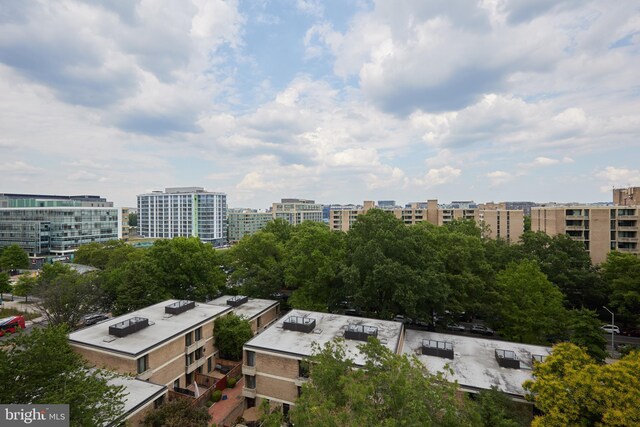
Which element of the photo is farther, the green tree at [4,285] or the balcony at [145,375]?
the green tree at [4,285]

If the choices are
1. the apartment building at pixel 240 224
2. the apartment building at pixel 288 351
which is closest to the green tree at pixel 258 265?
the apartment building at pixel 288 351

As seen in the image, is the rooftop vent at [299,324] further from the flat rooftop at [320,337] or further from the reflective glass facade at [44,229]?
the reflective glass facade at [44,229]

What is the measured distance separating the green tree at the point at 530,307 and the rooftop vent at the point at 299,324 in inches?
754

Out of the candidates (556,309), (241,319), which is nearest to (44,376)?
(241,319)

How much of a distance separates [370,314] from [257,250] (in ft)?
64.4

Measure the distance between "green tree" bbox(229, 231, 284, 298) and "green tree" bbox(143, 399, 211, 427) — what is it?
23270 mm

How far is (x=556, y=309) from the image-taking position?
28.8 meters

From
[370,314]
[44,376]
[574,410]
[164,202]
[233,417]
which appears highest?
[164,202]

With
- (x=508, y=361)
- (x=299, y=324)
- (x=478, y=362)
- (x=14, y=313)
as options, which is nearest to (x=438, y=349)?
(x=478, y=362)

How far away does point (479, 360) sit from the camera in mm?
23531

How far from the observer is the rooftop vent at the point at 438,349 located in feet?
78.1

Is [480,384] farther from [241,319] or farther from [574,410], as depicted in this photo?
[241,319]

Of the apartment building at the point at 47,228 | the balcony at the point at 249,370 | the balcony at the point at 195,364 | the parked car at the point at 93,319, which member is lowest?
the parked car at the point at 93,319

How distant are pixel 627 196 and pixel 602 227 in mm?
16861
